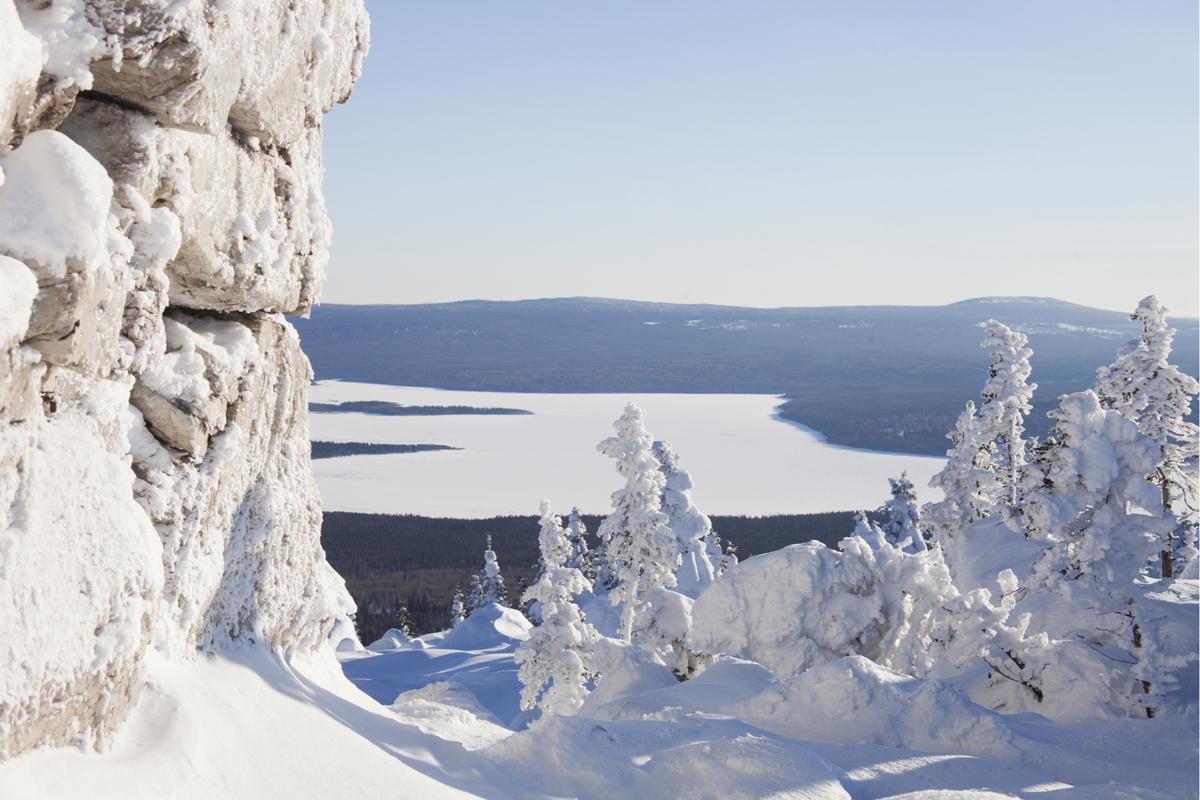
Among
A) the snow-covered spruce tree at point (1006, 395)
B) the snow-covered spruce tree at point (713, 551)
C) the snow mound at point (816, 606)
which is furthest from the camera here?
the snow-covered spruce tree at point (713, 551)

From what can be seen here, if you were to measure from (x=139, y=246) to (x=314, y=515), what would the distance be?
5.43 metres

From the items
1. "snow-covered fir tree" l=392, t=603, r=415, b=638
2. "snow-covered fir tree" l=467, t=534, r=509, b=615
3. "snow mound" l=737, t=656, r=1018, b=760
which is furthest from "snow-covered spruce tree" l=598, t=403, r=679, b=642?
"snow-covered fir tree" l=392, t=603, r=415, b=638

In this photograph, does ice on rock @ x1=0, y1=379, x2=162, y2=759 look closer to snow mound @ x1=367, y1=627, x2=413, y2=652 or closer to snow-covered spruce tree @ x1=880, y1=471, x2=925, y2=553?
snow-covered spruce tree @ x1=880, y1=471, x2=925, y2=553

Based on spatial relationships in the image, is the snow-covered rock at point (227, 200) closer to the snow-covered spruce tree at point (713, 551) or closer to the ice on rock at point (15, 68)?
the ice on rock at point (15, 68)

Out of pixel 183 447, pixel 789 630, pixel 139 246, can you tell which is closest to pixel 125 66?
pixel 139 246

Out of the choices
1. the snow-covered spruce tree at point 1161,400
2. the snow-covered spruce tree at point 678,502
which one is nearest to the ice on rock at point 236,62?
the snow-covered spruce tree at point 1161,400

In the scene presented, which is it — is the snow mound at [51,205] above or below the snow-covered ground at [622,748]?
above

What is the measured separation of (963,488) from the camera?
110ft

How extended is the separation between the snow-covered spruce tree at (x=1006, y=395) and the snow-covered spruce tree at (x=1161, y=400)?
912 centimetres

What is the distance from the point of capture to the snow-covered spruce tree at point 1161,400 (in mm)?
21453

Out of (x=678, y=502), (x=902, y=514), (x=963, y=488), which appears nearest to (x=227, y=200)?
(x=963, y=488)

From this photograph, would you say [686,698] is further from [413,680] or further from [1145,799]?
[413,680]

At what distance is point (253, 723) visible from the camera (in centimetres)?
840

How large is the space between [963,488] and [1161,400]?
10695 mm
